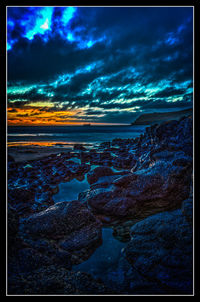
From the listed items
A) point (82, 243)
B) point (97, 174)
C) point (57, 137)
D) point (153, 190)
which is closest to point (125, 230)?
point (82, 243)

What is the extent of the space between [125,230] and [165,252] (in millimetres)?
967

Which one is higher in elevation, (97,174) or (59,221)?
(97,174)

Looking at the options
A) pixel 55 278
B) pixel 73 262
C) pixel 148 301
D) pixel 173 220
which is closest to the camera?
pixel 148 301

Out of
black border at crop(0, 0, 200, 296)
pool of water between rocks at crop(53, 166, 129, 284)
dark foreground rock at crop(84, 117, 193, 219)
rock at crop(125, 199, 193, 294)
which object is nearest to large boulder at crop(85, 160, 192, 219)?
dark foreground rock at crop(84, 117, 193, 219)

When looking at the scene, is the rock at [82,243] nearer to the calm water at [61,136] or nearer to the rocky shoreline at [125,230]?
the rocky shoreline at [125,230]

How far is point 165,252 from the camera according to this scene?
225cm

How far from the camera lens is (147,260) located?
7.51 feet

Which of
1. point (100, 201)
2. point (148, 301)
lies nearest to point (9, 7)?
point (100, 201)

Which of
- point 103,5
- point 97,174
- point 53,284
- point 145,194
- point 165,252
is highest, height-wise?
point 103,5

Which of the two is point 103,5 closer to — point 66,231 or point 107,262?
point 66,231

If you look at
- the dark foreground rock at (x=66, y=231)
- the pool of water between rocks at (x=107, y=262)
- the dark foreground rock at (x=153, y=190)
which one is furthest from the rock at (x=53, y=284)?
the dark foreground rock at (x=153, y=190)

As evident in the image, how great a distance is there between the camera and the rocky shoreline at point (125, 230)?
2.03 meters

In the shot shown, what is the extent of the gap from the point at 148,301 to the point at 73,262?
1122 millimetres
